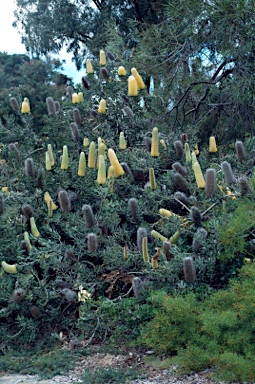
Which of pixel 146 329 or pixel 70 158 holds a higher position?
pixel 70 158

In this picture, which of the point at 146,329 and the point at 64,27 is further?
the point at 64,27

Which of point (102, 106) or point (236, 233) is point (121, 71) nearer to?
point (102, 106)

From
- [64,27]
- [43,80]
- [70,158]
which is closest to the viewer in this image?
[70,158]

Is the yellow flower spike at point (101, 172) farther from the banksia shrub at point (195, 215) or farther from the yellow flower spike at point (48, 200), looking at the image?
→ the banksia shrub at point (195, 215)

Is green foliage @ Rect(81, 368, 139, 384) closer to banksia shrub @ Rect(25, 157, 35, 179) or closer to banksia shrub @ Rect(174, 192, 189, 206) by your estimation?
banksia shrub @ Rect(174, 192, 189, 206)

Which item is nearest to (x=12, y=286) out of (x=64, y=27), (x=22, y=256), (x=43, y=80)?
(x=22, y=256)

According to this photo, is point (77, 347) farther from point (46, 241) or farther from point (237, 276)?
point (237, 276)

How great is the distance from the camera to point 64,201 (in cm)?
656

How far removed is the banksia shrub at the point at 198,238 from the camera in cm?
585

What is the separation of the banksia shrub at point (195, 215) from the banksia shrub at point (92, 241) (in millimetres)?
987

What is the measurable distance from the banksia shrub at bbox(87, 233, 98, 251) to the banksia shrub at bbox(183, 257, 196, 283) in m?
1.01

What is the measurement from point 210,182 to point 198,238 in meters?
0.62

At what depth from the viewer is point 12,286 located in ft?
20.3

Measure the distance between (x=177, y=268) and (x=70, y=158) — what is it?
2.30 meters
